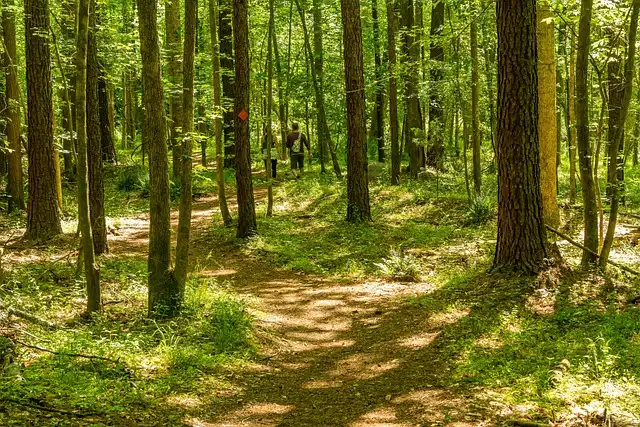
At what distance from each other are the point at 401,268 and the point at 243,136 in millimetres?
4839

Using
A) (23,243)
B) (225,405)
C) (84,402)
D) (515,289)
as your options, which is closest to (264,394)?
(225,405)

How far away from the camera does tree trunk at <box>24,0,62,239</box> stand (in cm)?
1142

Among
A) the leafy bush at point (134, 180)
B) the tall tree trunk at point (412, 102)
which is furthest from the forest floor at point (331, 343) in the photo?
the tall tree trunk at point (412, 102)

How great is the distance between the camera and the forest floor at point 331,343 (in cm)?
522

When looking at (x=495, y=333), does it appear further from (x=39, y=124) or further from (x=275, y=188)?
(x=275, y=188)

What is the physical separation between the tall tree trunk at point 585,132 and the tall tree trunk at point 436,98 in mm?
7434

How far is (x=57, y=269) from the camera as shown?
9.43 meters

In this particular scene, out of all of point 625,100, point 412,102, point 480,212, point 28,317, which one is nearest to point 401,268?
point 480,212

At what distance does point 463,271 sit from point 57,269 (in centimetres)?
673

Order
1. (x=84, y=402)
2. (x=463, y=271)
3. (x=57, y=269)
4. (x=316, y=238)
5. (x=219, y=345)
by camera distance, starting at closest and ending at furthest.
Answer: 1. (x=84, y=402)
2. (x=219, y=345)
3. (x=57, y=269)
4. (x=463, y=271)
5. (x=316, y=238)

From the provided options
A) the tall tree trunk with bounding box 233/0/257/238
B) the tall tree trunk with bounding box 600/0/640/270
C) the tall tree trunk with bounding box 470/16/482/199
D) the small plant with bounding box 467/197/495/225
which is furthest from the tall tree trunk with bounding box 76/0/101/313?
the small plant with bounding box 467/197/495/225

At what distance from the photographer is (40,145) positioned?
11758mm

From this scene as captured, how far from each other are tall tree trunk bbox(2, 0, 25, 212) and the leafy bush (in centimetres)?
438

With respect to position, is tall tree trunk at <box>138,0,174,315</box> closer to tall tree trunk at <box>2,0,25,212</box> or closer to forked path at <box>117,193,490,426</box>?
forked path at <box>117,193,490,426</box>
